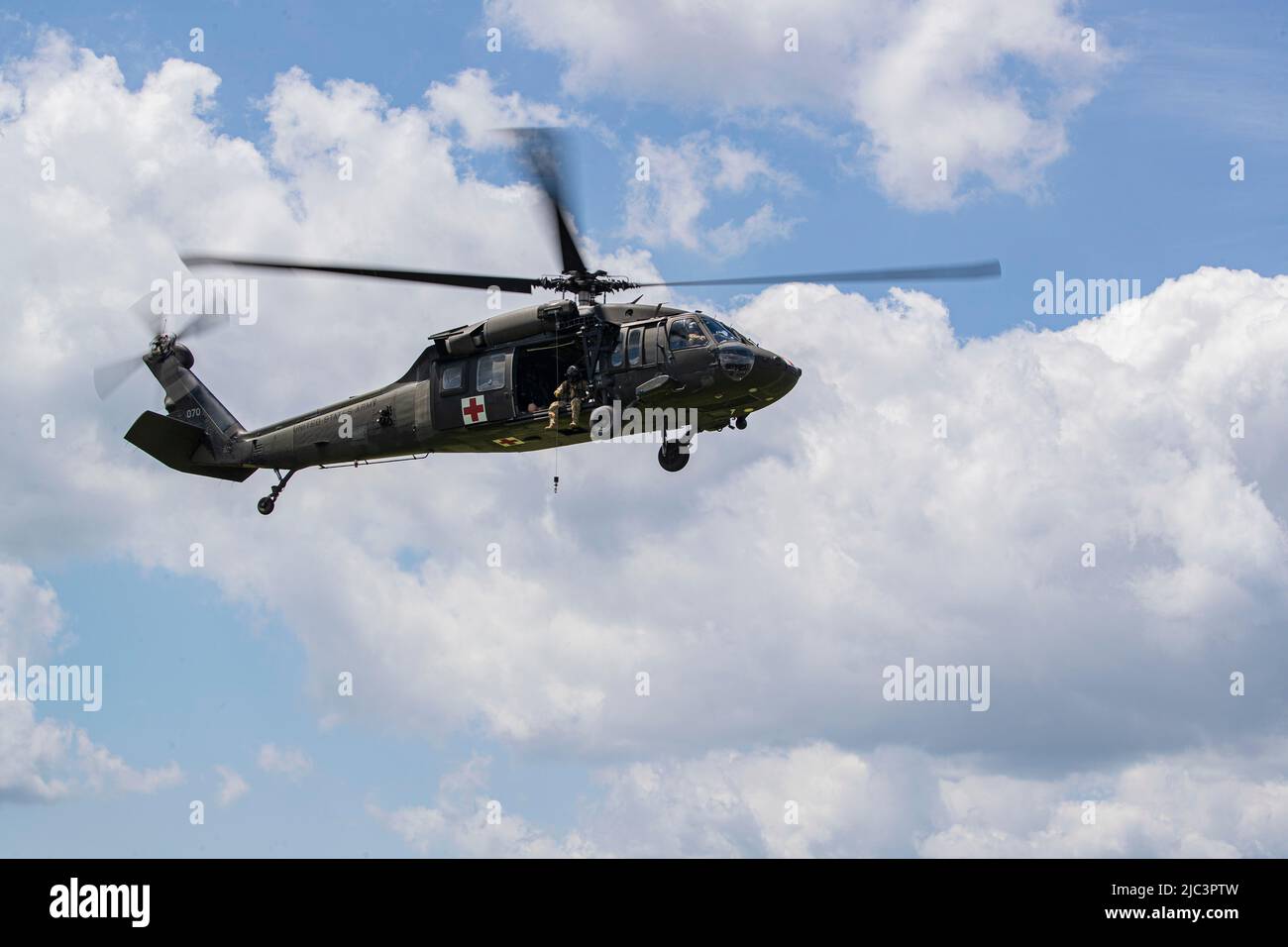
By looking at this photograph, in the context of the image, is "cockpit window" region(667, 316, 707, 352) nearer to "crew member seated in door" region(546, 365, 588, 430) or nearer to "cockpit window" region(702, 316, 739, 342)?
"cockpit window" region(702, 316, 739, 342)

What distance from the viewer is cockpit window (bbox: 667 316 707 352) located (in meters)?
40.6

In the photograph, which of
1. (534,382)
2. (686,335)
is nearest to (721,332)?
(686,335)

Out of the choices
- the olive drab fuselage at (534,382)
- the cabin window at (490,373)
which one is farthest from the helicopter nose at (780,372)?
the cabin window at (490,373)

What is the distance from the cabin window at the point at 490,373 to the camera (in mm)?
42906

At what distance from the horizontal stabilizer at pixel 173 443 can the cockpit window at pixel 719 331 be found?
55.0ft

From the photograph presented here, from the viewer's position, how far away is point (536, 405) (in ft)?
139

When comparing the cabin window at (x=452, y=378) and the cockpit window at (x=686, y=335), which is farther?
the cabin window at (x=452, y=378)

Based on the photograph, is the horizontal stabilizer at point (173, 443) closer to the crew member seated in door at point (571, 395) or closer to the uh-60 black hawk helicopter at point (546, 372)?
the uh-60 black hawk helicopter at point (546, 372)

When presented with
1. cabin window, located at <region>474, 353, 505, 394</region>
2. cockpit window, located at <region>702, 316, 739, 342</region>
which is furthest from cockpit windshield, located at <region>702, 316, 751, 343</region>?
cabin window, located at <region>474, 353, 505, 394</region>

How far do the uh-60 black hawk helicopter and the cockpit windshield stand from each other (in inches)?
1.7
